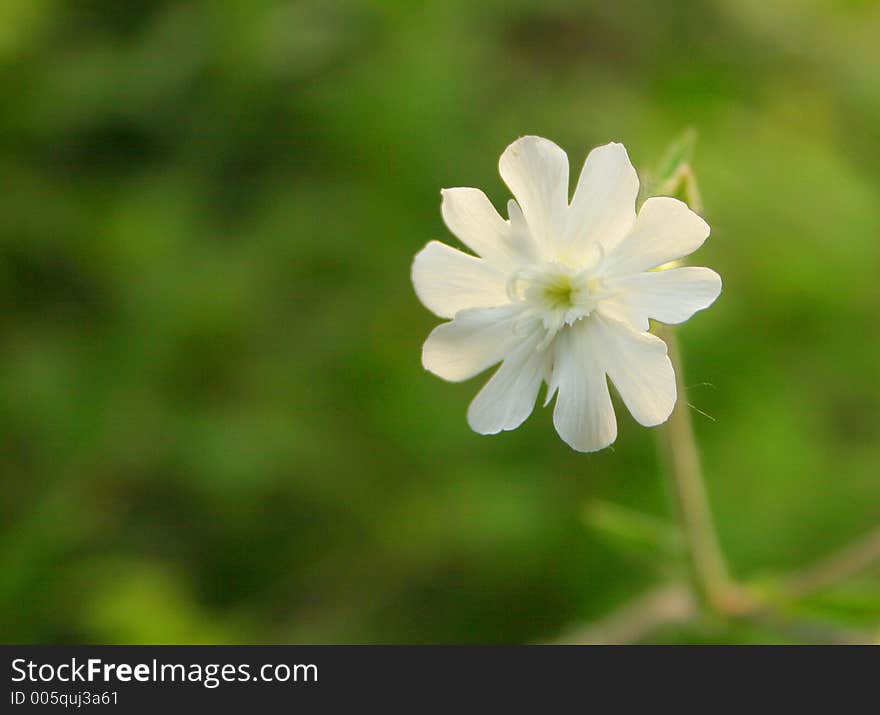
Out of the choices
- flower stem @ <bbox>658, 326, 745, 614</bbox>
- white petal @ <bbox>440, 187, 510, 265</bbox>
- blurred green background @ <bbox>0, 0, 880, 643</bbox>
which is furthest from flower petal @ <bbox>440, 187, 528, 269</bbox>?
blurred green background @ <bbox>0, 0, 880, 643</bbox>

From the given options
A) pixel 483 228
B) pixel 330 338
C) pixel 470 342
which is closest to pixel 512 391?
pixel 470 342

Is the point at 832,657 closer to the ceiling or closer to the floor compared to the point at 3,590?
closer to the floor

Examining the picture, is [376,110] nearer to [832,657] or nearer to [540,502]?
[540,502]

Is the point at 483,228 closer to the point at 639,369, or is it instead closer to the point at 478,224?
the point at 478,224

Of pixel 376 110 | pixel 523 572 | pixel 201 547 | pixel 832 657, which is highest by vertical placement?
pixel 376 110

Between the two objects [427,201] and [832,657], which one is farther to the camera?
[427,201]

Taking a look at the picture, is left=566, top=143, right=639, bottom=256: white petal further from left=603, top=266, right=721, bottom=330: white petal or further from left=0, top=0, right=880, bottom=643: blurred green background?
left=0, top=0, right=880, bottom=643: blurred green background

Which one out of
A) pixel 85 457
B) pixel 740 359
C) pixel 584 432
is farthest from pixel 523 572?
pixel 584 432
